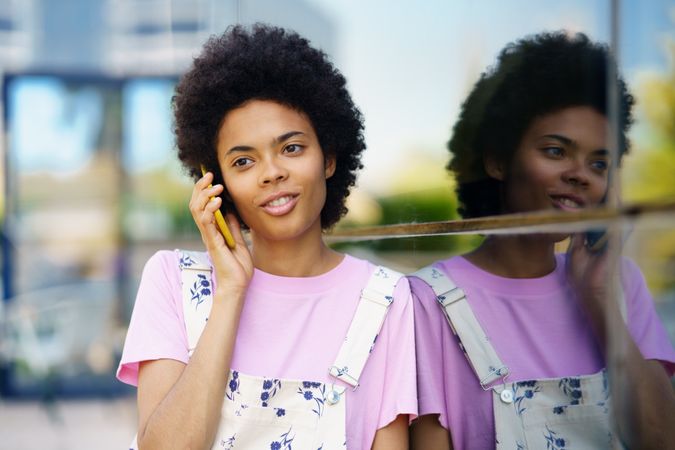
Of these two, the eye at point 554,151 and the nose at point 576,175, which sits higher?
the eye at point 554,151

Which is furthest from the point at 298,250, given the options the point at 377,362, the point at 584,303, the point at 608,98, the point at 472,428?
the point at 608,98

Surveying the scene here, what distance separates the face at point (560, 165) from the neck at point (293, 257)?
45 centimetres

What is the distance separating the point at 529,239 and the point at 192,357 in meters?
0.66

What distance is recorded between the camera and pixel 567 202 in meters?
1.28

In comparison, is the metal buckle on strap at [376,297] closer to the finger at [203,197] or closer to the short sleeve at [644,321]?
the finger at [203,197]

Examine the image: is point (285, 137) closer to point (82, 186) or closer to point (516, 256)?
point (516, 256)

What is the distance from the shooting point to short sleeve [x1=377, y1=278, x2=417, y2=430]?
1.65 m

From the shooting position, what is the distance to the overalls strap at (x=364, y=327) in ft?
5.33

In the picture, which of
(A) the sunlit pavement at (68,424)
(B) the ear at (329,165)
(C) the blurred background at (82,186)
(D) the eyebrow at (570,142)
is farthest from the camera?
(C) the blurred background at (82,186)

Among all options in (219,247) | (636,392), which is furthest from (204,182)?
(636,392)

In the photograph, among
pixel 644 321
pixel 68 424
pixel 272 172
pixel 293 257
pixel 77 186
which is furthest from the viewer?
pixel 77 186

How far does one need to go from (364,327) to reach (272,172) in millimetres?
355

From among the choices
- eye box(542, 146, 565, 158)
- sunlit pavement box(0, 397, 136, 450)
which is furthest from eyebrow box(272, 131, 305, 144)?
sunlit pavement box(0, 397, 136, 450)

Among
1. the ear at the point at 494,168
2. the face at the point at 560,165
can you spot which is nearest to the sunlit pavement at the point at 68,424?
the ear at the point at 494,168
